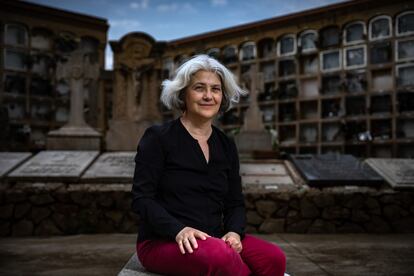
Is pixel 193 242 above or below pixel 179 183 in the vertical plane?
below

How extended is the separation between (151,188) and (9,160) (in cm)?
387

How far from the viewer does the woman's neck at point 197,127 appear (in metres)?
1.61

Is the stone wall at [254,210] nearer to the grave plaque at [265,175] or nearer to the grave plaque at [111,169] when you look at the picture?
the grave plaque at [111,169]

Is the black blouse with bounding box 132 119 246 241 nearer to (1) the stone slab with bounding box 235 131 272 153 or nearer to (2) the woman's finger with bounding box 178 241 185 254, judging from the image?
(2) the woman's finger with bounding box 178 241 185 254

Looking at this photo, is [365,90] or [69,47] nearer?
[365,90]

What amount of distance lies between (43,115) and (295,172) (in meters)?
8.79

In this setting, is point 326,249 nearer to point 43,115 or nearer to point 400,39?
point 400,39

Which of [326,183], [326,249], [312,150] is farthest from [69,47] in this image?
[326,249]

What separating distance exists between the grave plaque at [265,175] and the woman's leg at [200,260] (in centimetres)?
296

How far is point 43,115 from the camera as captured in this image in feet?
37.6

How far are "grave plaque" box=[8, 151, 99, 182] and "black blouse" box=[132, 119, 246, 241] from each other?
2.98 m

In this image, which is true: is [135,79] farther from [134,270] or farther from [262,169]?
[134,270]

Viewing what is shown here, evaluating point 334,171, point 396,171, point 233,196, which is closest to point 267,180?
point 334,171

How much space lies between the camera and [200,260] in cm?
124
